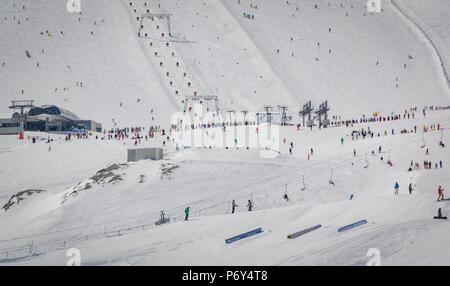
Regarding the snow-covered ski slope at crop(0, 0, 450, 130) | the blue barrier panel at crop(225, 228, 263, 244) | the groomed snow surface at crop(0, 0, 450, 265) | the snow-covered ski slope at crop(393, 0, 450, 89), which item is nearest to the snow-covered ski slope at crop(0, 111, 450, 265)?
the groomed snow surface at crop(0, 0, 450, 265)

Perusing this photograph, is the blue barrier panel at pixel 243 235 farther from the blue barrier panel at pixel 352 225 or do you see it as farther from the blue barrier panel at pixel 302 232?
the blue barrier panel at pixel 352 225

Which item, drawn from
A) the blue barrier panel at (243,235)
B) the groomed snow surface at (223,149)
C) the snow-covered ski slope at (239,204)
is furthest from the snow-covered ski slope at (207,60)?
the blue barrier panel at (243,235)

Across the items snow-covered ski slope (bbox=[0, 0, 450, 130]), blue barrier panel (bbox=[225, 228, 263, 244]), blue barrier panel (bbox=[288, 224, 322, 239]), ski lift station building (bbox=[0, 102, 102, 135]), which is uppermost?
snow-covered ski slope (bbox=[0, 0, 450, 130])

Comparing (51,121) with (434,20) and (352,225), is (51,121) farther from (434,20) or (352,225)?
(434,20)

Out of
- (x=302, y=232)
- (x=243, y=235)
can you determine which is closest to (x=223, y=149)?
(x=243, y=235)

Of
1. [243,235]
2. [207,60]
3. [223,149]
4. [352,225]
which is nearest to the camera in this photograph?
[352,225]

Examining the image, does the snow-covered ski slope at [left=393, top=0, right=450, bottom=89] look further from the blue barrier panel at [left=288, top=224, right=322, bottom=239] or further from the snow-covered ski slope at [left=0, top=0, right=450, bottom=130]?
the blue barrier panel at [left=288, top=224, right=322, bottom=239]
